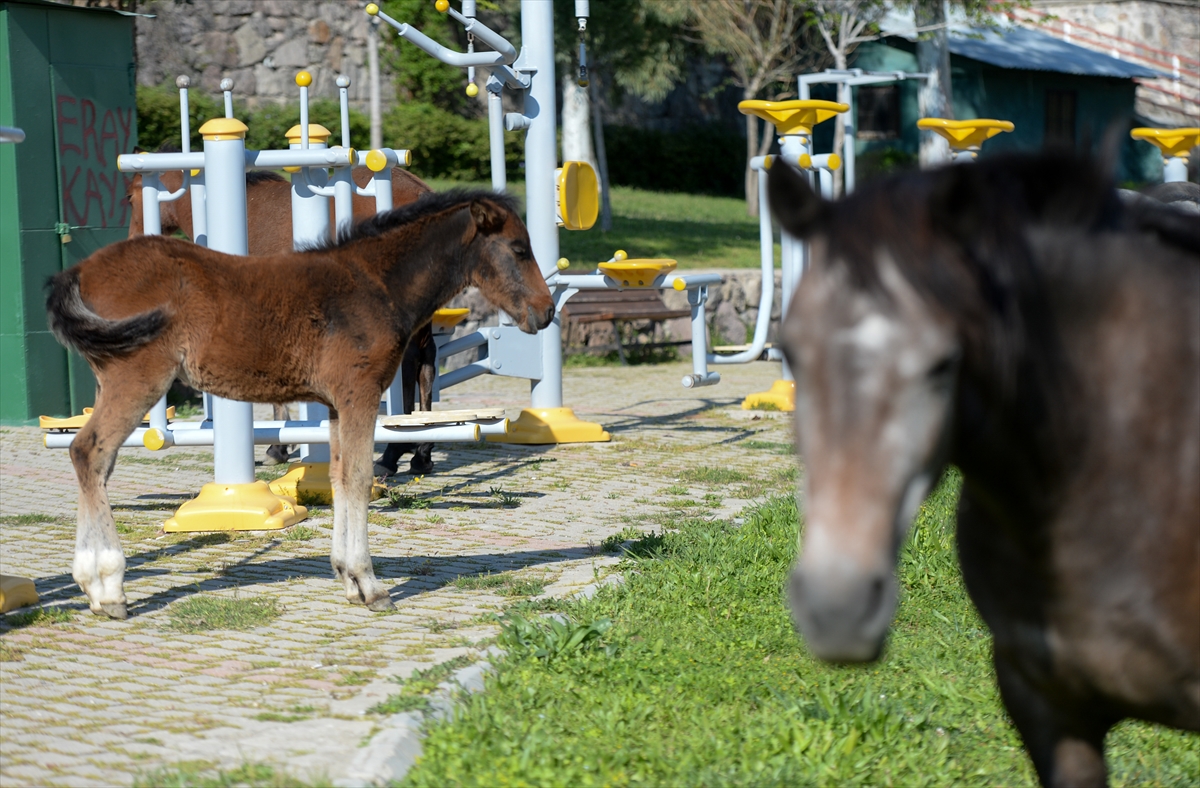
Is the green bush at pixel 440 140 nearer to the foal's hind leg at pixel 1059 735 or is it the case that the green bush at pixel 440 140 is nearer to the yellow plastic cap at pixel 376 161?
the yellow plastic cap at pixel 376 161

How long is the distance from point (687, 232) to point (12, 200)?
14.7 meters

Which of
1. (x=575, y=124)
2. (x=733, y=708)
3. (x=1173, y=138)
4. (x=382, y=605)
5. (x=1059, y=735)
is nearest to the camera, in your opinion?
(x=1059, y=735)

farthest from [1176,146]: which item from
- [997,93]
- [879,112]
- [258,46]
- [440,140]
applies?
[997,93]

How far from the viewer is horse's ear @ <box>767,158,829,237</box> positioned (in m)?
1.99

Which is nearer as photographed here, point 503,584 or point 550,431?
Answer: point 503,584

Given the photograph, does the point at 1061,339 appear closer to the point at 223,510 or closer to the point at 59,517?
the point at 223,510

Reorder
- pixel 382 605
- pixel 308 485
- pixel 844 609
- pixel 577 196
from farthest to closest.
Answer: pixel 577 196
pixel 308 485
pixel 382 605
pixel 844 609

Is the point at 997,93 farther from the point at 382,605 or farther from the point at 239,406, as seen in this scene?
the point at 382,605

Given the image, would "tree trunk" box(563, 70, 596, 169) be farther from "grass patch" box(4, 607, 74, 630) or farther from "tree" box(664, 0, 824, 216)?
"grass patch" box(4, 607, 74, 630)

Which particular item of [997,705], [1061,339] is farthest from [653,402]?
[1061,339]

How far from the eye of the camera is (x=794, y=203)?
2016mm

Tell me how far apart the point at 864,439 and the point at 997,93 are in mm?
33611

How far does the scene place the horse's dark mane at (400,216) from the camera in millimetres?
5898

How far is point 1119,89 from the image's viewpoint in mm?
34656
